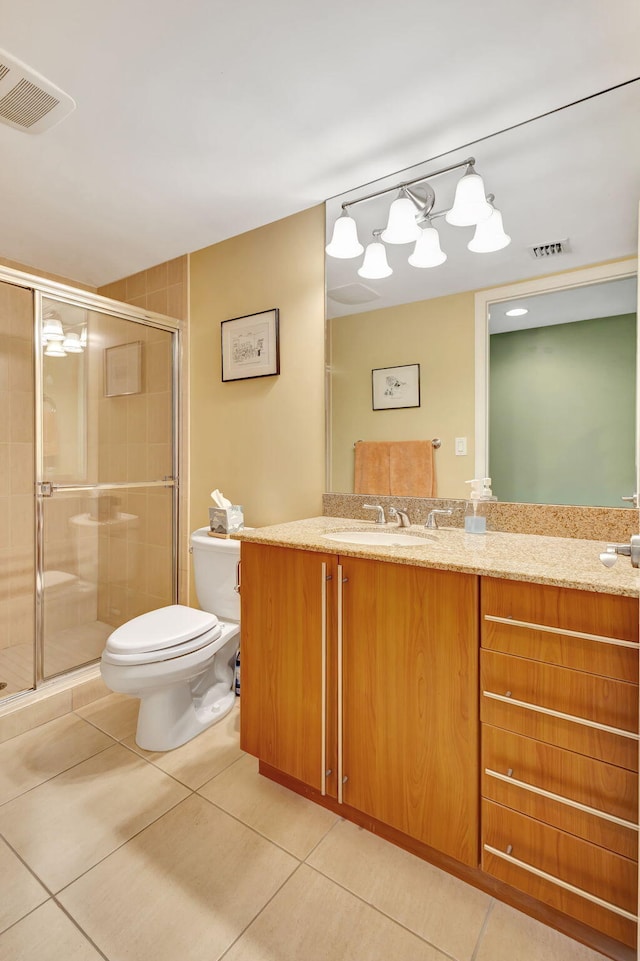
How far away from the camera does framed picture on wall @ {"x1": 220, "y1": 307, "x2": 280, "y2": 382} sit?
7.05 ft

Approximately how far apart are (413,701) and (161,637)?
95 centimetres

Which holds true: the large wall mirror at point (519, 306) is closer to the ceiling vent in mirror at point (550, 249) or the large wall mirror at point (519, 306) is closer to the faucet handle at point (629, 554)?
the ceiling vent in mirror at point (550, 249)

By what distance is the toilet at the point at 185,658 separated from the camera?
5.27ft

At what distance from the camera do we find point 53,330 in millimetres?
2084

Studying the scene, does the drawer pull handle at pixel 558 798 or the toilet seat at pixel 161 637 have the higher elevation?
the toilet seat at pixel 161 637

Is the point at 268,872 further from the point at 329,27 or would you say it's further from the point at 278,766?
the point at 329,27

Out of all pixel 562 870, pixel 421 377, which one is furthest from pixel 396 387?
pixel 562 870

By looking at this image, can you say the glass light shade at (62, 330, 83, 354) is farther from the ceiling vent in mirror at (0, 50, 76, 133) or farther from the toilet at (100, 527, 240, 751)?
the toilet at (100, 527, 240, 751)

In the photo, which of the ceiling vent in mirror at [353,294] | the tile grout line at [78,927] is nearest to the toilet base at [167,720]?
the tile grout line at [78,927]

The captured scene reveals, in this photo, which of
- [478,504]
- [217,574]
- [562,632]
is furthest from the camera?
[217,574]

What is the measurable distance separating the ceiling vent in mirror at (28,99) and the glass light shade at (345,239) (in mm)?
955

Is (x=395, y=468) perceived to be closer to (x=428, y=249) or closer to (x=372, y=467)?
(x=372, y=467)

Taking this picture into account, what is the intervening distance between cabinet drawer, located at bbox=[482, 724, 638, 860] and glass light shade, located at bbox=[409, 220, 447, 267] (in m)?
1.52

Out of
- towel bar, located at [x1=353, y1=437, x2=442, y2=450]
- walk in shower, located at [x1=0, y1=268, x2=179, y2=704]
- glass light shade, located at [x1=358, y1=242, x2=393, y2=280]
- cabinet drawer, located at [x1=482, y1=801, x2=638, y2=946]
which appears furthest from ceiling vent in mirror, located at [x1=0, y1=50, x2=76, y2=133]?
cabinet drawer, located at [x1=482, y1=801, x2=638, y2=946]
